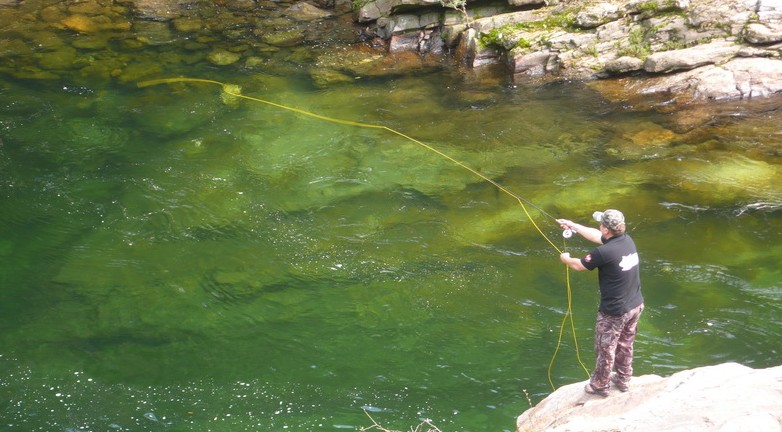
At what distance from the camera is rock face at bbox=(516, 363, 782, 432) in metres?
4.37

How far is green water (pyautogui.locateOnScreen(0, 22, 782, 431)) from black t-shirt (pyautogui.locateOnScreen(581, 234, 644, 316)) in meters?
1.61

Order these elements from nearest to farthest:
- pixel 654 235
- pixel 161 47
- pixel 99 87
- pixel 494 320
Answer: pixel 494 320 → pixel 654 235 → pixel 99 87 → pixel 161 47

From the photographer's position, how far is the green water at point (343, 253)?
21.9 ft

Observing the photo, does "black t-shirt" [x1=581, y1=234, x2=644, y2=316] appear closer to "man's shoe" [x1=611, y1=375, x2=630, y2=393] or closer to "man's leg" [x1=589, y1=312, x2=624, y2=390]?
"man's leg" [x1=589, y1=312, x2=624, y2=390]

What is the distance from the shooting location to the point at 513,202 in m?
9.42

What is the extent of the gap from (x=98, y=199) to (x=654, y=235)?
6587 millimetres

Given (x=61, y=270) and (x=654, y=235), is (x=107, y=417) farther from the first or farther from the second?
(x=654, y=235)

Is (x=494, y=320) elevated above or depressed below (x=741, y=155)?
below

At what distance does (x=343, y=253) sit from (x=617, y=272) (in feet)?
12.8

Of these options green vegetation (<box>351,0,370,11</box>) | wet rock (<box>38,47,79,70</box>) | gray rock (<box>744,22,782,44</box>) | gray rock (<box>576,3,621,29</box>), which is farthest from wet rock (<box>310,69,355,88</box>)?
gray rock (<box>744,22,782,44</box>)

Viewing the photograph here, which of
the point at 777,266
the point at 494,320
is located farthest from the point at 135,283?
the point at 777,266

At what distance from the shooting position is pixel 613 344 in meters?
5.31

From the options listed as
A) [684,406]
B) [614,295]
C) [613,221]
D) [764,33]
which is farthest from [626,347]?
[764,33]

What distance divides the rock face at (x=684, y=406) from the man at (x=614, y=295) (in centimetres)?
18
